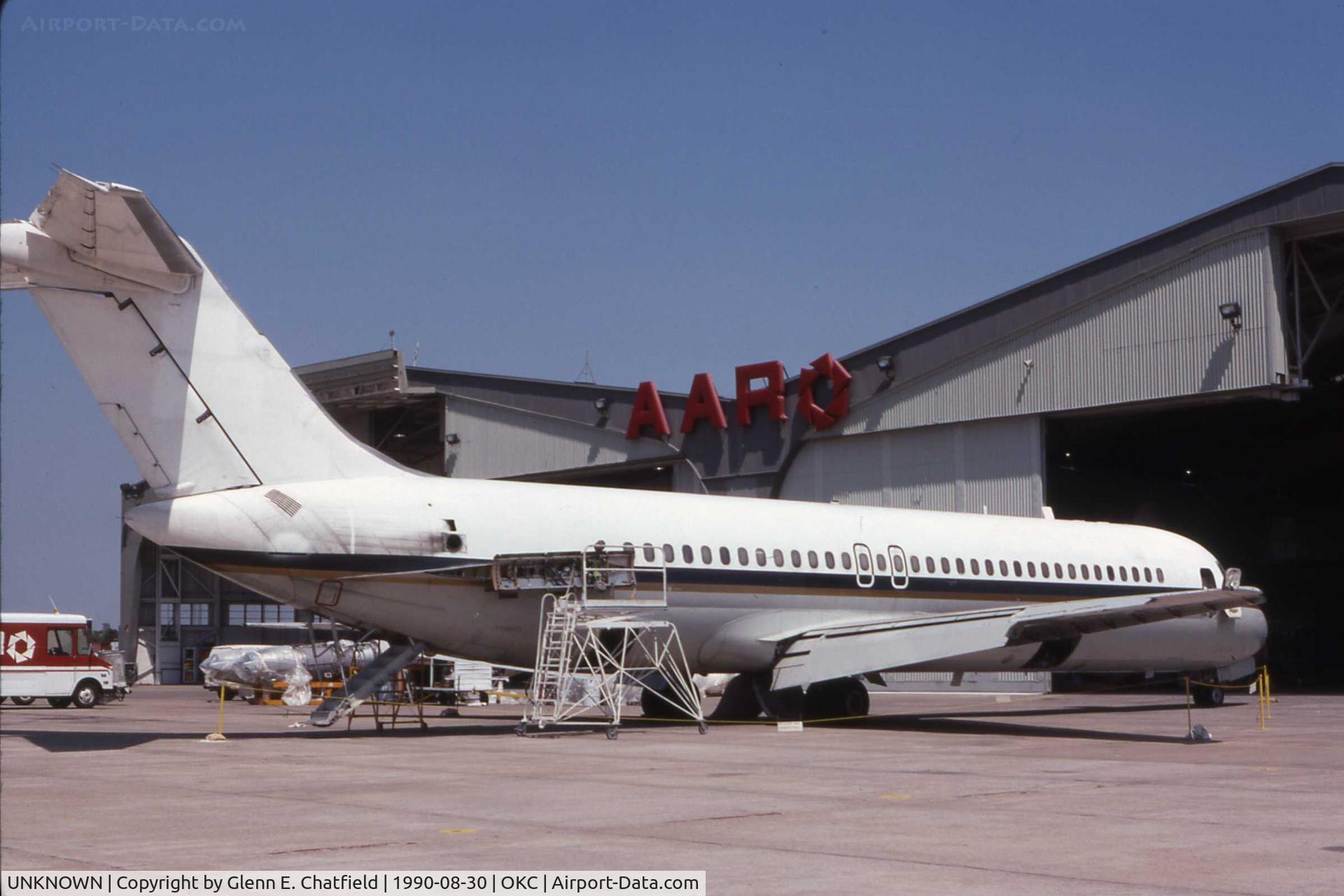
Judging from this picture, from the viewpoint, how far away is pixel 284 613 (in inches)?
2881

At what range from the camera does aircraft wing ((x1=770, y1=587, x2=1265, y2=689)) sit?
20172 mm

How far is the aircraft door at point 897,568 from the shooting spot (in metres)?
24.4

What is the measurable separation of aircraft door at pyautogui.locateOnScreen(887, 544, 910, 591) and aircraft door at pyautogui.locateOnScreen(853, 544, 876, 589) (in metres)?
0.49

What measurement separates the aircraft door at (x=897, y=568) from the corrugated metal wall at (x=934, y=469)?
12.5m

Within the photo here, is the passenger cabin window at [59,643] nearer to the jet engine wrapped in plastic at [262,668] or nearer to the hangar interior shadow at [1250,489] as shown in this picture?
the jet engine wrapped in plastic at [262,668]

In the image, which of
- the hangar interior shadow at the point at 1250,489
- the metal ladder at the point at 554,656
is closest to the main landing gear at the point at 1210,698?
the hangar interior shadow at the point at 1250,489

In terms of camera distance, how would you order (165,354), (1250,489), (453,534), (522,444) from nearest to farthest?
(165,354) → (453,534) → (522,444) → (1250,489)

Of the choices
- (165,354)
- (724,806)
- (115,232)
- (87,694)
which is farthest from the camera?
(87,694)

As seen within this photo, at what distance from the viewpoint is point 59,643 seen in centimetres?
3769

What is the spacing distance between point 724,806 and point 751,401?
31341 millimetres

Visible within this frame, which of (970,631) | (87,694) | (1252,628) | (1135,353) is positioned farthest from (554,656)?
(87,694)

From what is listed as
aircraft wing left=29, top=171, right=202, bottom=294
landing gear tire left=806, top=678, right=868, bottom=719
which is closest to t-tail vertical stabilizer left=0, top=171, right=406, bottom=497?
aircraft wing left=29, top=171, right=202, bottom=294

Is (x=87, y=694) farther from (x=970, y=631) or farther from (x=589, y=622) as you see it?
(x=970, y=631)

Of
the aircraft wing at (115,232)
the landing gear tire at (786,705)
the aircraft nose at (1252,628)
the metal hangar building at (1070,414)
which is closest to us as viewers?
the aircraft wing at (115,232)
